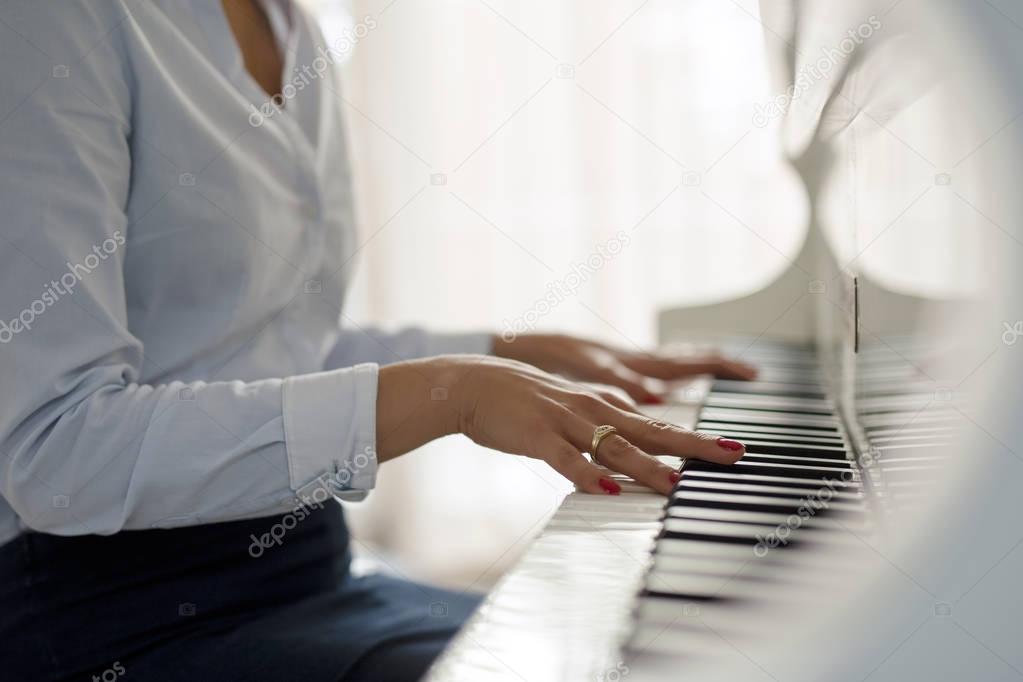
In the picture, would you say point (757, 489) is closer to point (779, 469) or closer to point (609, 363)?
point (779, 469)

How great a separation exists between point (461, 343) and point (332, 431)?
521 millimetres

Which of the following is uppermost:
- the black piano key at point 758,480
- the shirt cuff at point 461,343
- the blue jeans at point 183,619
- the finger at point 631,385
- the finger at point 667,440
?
the finger at point 667,440

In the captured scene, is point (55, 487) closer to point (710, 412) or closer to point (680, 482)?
point (680, 482)

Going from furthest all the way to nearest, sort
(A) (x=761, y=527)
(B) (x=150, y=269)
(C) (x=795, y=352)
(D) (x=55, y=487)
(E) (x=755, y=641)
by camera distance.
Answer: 1. (C) (x=795, y=352)
2. (B) (x=150, y=269)
3. (D) (x=55, y=487)
4. (A) (x=761, y=527)
5. (E) (x=755, y=641)

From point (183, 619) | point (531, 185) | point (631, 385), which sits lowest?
point (183, 619)

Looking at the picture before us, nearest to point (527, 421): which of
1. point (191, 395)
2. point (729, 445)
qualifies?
point (729, 445)

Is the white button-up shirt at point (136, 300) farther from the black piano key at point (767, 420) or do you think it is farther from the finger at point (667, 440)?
the black piano key at point (767, 420)

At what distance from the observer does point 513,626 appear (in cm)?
48

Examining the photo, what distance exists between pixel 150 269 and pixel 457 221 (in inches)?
69.5

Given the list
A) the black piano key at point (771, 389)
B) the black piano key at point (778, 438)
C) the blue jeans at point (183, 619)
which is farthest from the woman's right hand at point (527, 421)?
the black piano key at point (771, 389)

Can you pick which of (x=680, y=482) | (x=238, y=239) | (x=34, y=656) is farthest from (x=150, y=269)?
(x=680, y=482)

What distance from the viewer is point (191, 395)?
0.73 m

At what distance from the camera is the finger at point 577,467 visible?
684 mm

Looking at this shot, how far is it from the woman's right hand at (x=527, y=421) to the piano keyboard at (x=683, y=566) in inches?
0.7
